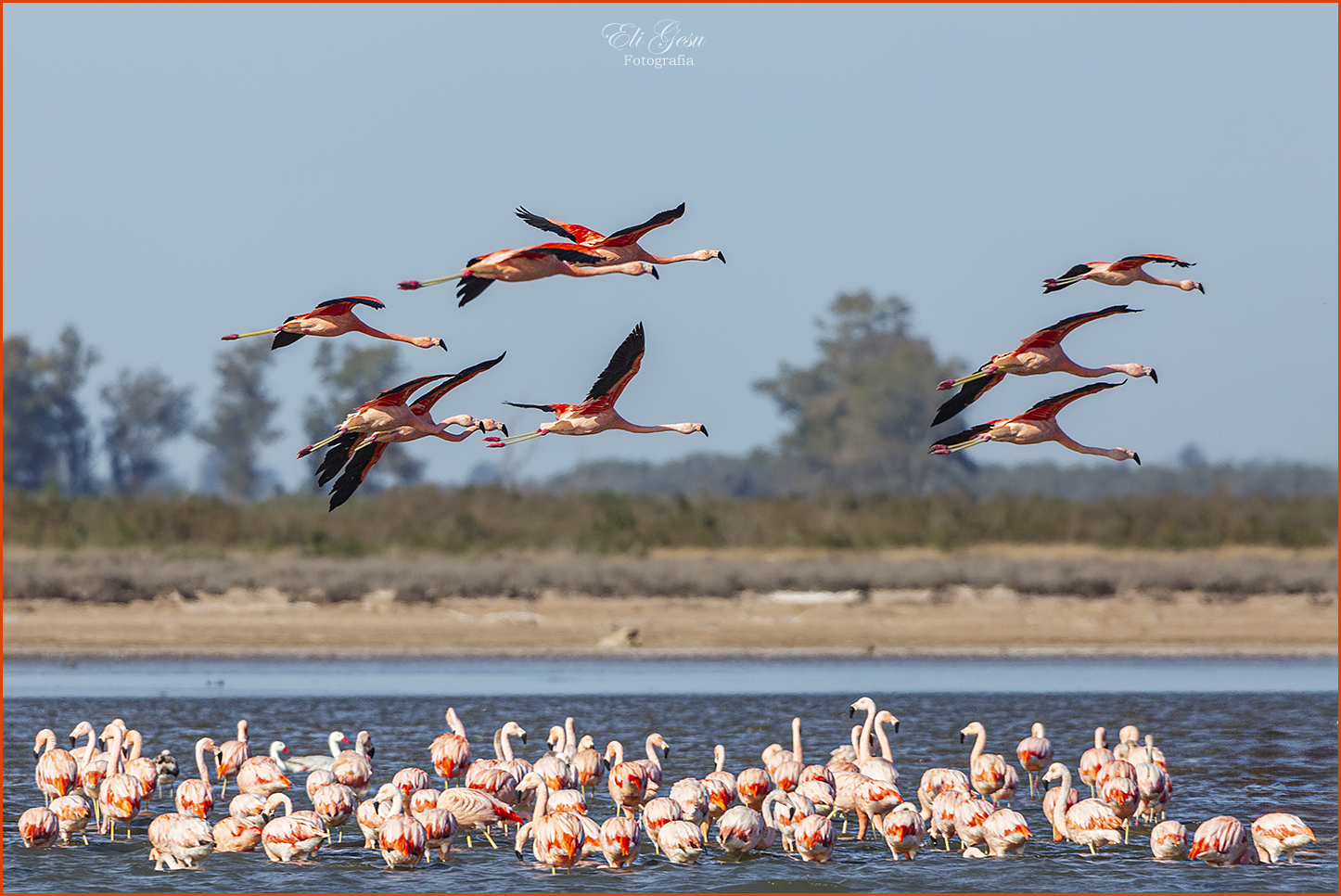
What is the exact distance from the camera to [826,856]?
49.8 feet

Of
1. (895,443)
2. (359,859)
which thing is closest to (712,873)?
(359,859)

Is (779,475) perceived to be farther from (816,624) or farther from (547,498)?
(816,624)

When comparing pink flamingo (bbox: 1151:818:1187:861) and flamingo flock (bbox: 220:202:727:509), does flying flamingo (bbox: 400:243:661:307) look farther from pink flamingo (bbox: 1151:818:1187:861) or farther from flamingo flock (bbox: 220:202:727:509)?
pink flamingo (bbox: 1151:818:1187:861)

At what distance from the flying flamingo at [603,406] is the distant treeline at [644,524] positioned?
31.4m

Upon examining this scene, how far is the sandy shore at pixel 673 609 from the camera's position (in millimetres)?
33156

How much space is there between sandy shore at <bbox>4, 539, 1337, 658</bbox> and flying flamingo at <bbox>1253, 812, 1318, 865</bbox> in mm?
17611

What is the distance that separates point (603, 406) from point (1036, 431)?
8.91 ft

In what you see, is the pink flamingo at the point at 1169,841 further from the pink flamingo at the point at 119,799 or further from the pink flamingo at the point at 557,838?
the pink flamingo at the point at 119,799

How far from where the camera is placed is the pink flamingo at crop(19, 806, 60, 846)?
51.4 feet

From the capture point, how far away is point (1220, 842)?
1476 centimetres

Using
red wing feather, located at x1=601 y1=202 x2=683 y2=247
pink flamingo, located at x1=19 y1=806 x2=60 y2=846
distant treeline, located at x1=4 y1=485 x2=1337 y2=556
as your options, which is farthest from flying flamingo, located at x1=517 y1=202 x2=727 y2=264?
distant treeline, located at x1=4 y1=485 x2=1337 y2=556

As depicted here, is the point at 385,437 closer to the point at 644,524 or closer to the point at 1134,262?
the point at 1134,262

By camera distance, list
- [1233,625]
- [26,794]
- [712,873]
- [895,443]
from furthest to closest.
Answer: [895,443] → [1233,625] → [26,794] → [712,873]

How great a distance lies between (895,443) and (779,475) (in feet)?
24.5
